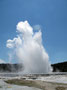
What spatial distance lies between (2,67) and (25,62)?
15.4 metres

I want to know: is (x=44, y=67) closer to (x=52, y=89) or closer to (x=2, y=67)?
(x=2, y=67)

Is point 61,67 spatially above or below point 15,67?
below

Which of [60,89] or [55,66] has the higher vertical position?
[55,66]

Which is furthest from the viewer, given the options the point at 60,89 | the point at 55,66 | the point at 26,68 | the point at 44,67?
the point at 55,66

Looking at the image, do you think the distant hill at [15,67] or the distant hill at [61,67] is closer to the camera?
the distant hill at [61,67]

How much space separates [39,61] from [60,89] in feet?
119

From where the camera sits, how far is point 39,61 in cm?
4934

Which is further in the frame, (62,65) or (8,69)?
(8,69)

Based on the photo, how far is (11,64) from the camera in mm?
67500

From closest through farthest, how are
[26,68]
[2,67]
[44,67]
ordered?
1. [44,67]
2. [26,68]
3. [2,67]

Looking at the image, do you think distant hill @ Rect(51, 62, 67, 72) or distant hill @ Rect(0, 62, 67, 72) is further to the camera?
distant hill @ Rect(0, 62, 67, 72)

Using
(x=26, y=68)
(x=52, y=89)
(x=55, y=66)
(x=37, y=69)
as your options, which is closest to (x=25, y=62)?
(x=26, y=68)

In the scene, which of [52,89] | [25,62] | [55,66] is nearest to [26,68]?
[25,62]

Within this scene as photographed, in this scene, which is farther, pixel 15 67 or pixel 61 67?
pixel 15 67
